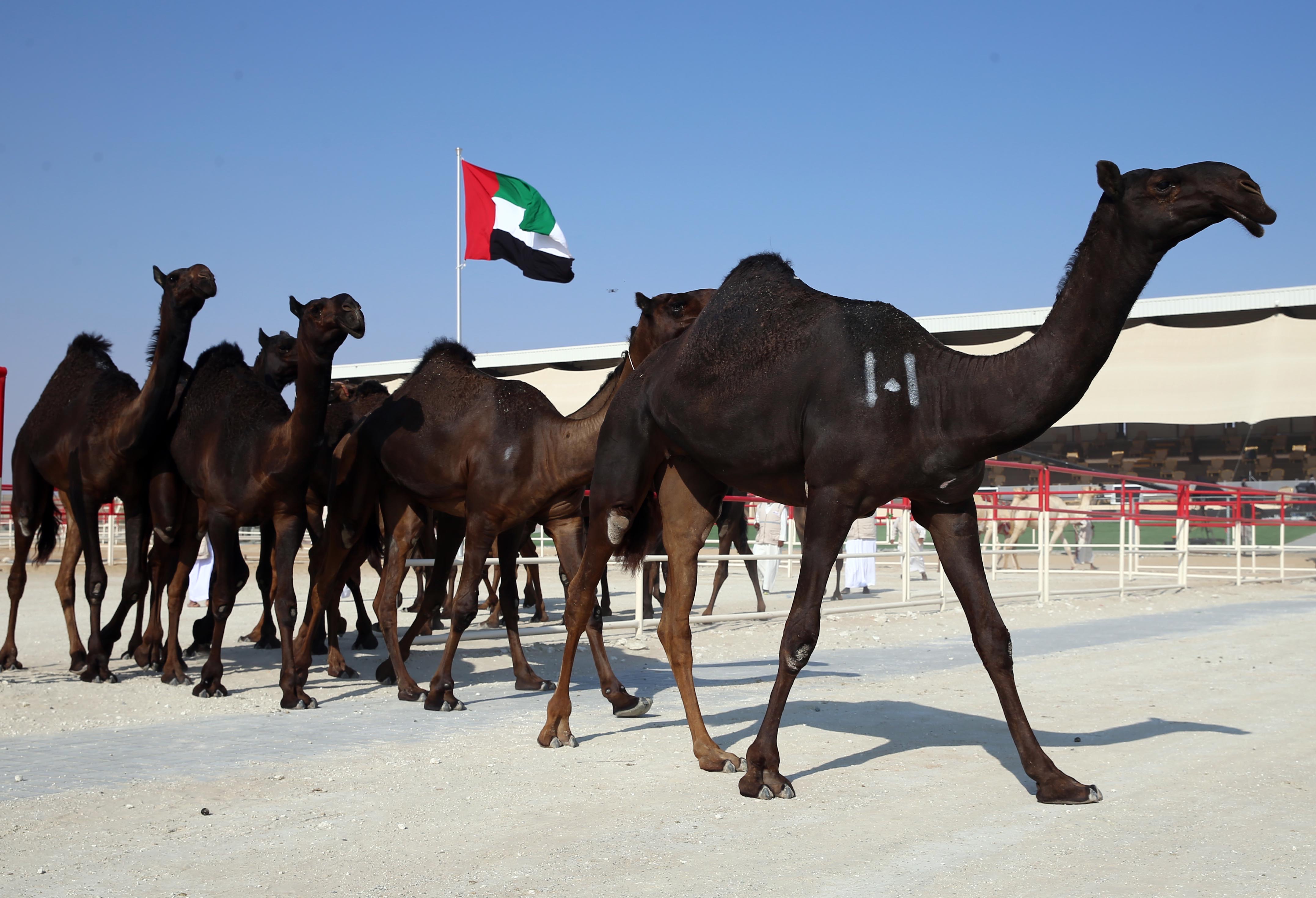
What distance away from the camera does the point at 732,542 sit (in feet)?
57.7

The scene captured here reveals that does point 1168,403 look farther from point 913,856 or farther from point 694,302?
point 913,856

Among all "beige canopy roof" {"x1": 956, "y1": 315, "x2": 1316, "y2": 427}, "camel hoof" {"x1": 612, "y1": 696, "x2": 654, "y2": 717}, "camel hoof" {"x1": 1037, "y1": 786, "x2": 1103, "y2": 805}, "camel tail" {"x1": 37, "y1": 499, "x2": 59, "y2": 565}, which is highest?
"beige canopy roof" {"x1": 956, "y1": 315, "x2": 1316, "y2": 427}

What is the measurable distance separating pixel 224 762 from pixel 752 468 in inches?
124

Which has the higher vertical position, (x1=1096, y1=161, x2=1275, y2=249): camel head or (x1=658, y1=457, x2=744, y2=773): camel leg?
(x1=1096, y1=161, x2=1275, y2=249): camel head

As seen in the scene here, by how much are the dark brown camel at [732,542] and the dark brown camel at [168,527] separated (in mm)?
6300

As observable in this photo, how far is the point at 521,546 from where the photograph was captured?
504 inches

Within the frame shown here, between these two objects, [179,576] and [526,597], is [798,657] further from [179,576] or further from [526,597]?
[526,597]

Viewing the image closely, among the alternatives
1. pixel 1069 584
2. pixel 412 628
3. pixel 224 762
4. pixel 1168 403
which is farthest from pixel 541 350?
pixel 224 762

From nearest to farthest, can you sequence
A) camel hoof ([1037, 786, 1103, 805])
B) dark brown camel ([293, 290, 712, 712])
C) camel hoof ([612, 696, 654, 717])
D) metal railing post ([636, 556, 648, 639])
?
camel hoof ([1037, 786, 1103, 805])
camel hoof ([612, 696, 654, 717])
dark brown camel ([293, 290, 712, 712])
metal railing post ([636, 556, 648, 639])

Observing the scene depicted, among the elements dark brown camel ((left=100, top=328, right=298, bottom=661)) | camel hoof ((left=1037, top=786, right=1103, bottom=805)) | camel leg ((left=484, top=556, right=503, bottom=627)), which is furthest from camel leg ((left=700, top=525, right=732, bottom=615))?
camel hoof ((left=1037, top=786, right=1103, bottom=805))

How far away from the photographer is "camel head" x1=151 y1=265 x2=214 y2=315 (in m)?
8.84

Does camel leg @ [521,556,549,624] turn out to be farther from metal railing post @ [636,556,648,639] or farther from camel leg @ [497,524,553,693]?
camel leg @ [497,524,553,693]

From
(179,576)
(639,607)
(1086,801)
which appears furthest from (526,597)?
(1086,801)

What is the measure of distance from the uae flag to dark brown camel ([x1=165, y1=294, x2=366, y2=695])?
819 cm
